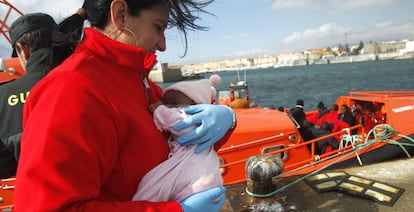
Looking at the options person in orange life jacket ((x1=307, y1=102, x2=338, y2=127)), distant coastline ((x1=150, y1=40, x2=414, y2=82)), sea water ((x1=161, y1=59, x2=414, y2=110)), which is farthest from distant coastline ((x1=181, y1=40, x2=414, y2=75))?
person in orange life jacket ((x1=307, y1=102, x2=338, y2=127))

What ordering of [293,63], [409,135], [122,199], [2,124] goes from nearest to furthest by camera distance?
[122,199]
[2,124]
[409,135]
[293,63]

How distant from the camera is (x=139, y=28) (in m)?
1.22

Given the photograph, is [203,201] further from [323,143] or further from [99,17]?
[323,143]

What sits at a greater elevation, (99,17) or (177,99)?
(99,17)

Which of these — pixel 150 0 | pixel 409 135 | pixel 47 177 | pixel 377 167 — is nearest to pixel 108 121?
pixel 47 177

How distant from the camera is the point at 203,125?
4.33 feet

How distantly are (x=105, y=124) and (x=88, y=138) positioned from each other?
2.9 inches

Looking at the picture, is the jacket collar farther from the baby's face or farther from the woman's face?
the baby's face

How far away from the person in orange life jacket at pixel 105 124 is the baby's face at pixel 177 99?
0.13m

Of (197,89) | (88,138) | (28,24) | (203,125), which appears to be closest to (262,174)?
(197,89)

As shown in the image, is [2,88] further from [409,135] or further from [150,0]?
A: [409,135]

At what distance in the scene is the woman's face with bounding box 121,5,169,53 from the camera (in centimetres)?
121

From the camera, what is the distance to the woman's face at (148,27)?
1.21 metres

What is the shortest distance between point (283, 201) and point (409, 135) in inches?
118
